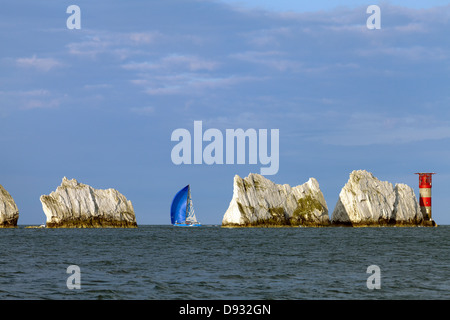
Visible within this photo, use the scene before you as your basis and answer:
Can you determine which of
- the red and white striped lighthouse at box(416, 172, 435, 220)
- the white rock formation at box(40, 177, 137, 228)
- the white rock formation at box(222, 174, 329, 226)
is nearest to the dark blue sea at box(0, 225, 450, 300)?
the white rock formation at box(40, 177, 137, 228)

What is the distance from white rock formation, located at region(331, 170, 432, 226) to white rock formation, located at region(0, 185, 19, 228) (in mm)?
88002

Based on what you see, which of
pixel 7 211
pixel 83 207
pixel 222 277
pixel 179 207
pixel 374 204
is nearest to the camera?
pixel 222 277

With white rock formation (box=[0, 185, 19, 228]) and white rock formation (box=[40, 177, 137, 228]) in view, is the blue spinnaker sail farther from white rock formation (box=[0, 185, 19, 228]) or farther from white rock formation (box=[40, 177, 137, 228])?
white rock formation (box=[0, 185, 19, 228])

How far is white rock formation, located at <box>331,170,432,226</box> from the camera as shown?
15538cm

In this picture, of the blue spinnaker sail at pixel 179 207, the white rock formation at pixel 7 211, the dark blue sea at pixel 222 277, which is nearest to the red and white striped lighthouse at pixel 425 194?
the blue spinnaker sail at pixel 179 207

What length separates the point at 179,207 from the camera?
522 feet

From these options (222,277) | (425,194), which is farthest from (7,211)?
(222,277)

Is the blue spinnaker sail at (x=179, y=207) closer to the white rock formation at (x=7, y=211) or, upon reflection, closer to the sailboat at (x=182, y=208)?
the sailboat at (x=182, y=208)

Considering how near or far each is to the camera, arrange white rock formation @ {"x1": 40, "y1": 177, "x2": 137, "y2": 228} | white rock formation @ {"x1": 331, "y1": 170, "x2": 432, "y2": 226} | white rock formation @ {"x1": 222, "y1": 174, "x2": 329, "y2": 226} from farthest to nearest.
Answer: white rock formation @ {"x1": 331, "y1": 170, "x2": 432, "y2": 226} → white rock formation @ {"x1": 222, "y1": 174, "x2": 329, "y2": 226} → white rock formation @ {"x1": 40, "y1": 177, "x2": 137, "y2": 228}

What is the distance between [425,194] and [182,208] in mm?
70929

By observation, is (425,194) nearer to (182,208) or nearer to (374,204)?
(374,204)
